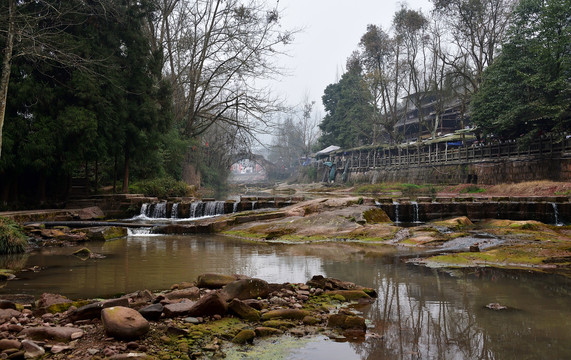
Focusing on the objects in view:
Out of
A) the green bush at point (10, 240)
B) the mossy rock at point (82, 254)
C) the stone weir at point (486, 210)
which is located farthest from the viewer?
the stone weir at point (486, 210)

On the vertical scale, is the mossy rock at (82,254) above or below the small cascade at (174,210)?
below

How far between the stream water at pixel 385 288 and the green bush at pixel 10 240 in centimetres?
48

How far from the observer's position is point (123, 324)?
312cm

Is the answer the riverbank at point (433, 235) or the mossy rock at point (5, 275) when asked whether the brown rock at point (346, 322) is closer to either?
the riverbank at point (433, 235)

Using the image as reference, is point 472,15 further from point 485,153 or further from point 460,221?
point 460,221

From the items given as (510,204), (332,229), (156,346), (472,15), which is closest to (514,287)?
(156,346)

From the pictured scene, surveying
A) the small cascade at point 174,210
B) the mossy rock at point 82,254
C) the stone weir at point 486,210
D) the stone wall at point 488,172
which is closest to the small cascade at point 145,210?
the small cascade at point 174,210

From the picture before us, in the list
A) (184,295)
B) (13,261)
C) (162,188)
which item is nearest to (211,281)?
(184,295)

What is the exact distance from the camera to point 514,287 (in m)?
5.39

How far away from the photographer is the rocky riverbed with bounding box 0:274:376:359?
9.75ft

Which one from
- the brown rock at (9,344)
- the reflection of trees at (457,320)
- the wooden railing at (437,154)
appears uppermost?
the wooden railing at (437,154)

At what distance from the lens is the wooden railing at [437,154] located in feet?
78.4

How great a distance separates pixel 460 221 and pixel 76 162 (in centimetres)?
1494

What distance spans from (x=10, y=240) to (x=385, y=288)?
8448mm
